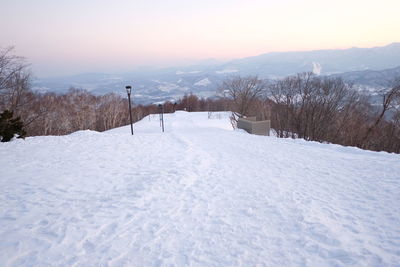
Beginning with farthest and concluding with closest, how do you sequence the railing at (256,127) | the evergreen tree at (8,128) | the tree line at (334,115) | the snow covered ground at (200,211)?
the tree line at (334,115) → the railing at (256,127) → the evergreen tree at (8,128) → the snow covered ground at (200,211)

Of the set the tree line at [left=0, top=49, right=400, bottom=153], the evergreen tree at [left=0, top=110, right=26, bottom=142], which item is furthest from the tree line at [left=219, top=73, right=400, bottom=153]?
the evergreen tree at [left=0, top=110, right=26, bottom=142]

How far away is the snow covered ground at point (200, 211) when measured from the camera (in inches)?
113

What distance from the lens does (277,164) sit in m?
6.85

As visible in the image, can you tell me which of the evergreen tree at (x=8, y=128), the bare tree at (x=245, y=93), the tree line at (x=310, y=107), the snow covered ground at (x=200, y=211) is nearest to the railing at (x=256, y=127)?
the tree line at (x=310, y=107)

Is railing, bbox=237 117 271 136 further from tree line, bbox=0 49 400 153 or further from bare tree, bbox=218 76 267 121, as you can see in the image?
bare tree, bbox=218 76 267 121

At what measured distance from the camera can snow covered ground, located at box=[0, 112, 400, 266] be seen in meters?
2.87

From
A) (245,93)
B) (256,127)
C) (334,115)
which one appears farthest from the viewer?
Answer: (245,93)

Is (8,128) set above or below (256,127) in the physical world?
above

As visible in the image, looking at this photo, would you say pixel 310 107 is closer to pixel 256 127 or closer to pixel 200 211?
pixel 256 127

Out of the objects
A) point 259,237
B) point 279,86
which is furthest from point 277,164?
point 279,86

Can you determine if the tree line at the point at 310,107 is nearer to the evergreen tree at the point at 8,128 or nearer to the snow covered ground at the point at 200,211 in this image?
the evergreen tree at the point at 8,128

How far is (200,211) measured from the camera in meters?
4.02

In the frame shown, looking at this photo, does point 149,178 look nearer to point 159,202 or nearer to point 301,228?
point 159,202

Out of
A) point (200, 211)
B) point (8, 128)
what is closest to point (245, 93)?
point (8, 128)
